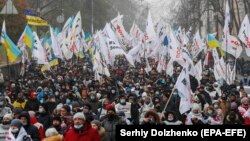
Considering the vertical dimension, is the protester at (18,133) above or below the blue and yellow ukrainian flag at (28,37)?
below

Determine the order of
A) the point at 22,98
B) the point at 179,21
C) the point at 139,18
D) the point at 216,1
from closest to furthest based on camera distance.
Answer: the point at 22,98, the point at 216,1, the point at 179,21, the point at 139,18

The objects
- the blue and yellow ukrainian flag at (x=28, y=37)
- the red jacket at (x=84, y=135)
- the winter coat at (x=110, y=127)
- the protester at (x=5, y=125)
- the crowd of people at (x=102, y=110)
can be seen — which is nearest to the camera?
the red jacket at (x=84, y=135)

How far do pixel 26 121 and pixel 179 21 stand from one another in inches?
2506

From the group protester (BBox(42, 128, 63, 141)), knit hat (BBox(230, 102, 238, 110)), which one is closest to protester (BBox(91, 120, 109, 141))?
protester (BBox(42, 128, 63, 141))

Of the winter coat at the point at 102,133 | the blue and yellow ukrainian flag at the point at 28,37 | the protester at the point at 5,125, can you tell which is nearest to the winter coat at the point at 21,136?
the winter coat at the point at 102,133

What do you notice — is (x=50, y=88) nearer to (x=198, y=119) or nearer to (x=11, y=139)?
(x=198, y=119)

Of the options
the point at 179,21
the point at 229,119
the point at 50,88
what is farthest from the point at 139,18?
the point at 229,119

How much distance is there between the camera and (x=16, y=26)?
3991cm

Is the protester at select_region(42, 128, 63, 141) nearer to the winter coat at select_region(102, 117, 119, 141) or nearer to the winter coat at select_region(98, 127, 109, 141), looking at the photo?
the winter coat at select_region(98, 127, 109, 141)

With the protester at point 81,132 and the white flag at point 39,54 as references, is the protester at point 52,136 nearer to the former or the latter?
the protester at point 81,132

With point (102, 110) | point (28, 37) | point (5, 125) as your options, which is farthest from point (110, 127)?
point (28, 37)

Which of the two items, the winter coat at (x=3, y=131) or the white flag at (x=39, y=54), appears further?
the white flag at (x=39, y=54)

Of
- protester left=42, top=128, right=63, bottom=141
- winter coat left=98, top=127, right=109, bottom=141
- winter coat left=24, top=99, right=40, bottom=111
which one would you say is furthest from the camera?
winter coat left=24, top=99, right=40, bottom=111

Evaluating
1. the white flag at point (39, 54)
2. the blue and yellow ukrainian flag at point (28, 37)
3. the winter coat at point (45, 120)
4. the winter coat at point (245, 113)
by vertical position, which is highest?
the blue and yellow ukrainian flag at point (28, 37)
